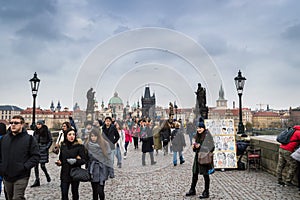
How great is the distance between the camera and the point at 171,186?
690 cm

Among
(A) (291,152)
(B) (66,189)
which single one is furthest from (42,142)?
(A) (291,152)

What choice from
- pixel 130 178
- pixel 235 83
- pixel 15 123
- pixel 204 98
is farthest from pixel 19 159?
pixel 204 98

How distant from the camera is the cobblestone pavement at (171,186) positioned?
19.8ft

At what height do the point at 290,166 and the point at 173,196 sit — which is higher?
the point at 290,166

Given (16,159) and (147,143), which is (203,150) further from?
(147,143)

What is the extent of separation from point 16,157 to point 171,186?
3952 millimetres

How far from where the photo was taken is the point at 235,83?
48.4 ft

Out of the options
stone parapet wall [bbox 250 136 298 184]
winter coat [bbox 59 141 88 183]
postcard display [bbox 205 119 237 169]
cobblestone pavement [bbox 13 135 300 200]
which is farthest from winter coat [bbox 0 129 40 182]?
postcard display [bbox 205 119 237 169]

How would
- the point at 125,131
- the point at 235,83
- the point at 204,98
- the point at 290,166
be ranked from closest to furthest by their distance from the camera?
1. the point at 290,166
2. the point at 125,131
3. the point at 235,83
4. the point at 204,98

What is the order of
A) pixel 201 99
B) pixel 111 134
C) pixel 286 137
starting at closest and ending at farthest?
pixel 286 137 → pixel 111 134 → pixel 201 99

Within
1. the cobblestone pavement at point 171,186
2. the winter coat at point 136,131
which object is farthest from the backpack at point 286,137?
the winter coat at point 136,131

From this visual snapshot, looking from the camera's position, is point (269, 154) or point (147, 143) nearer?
point (269, 154)

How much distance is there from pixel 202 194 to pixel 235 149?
3.93 meters

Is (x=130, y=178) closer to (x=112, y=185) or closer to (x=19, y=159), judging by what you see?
(x=112, y=185)
